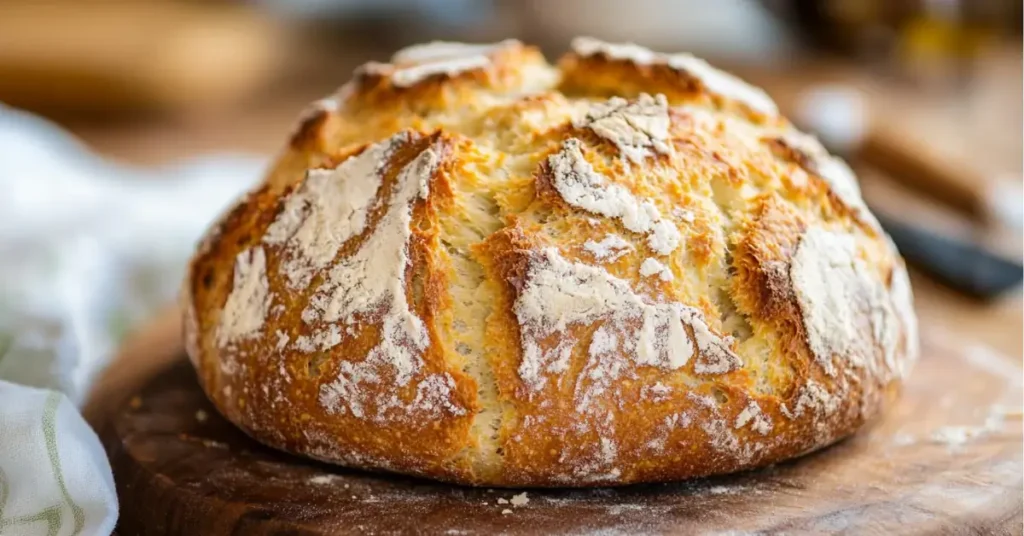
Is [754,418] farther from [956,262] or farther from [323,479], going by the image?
[956,262]

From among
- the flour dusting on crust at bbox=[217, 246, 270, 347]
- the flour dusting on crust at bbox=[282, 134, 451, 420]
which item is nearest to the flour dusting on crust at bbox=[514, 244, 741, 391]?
the flour dusting on crust at bbox=[282, 134, 451, 420]

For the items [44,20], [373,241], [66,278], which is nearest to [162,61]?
[44,20]

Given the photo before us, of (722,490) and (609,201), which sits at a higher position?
(609,201)

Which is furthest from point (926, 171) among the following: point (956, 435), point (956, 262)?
point (956, 435)

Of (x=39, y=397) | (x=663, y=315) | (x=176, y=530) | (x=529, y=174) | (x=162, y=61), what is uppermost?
(x=162, y=61)

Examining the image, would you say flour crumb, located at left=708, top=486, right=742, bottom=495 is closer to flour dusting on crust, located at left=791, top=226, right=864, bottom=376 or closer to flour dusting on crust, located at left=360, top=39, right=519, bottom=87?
flour dusting on crust, located at left=791, top=226, right=864, bottom=376

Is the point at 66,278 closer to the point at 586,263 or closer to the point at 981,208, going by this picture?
the point at 586,263

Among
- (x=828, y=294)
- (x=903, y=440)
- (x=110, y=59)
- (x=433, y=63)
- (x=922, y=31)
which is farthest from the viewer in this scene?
(x=922, y=31)
